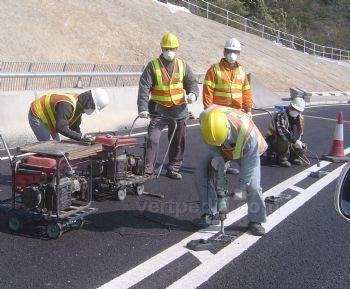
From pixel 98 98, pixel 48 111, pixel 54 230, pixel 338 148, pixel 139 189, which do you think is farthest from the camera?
pixel 338 148

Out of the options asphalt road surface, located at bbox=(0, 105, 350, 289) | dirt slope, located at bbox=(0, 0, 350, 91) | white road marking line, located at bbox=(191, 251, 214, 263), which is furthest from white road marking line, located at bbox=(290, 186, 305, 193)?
dirt slope, located at bbox=(0, 0, 350, 91)

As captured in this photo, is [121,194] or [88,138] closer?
[88,138]

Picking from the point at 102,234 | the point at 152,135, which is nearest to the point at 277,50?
the point at 152,135

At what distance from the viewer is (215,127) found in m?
5.49

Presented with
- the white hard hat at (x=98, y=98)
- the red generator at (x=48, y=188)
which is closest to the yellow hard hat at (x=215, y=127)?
the red generator at (x=48, y=188)

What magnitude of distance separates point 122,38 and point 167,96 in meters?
20.3

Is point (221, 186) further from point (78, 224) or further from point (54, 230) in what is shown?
point (54, 230)

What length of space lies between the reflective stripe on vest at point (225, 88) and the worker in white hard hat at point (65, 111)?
2194mm

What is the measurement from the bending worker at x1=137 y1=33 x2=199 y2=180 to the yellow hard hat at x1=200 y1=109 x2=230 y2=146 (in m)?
2.73

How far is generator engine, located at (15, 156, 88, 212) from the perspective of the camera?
5.66 metres

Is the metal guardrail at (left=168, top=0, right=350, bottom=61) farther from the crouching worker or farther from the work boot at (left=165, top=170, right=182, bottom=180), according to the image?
the crouching worker

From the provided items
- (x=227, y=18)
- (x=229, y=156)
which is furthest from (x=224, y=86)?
(x=227, y=18)

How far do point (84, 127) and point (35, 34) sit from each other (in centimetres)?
1446

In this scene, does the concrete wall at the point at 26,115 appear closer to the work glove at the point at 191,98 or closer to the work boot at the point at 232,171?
the work glove at the point at 191,98
